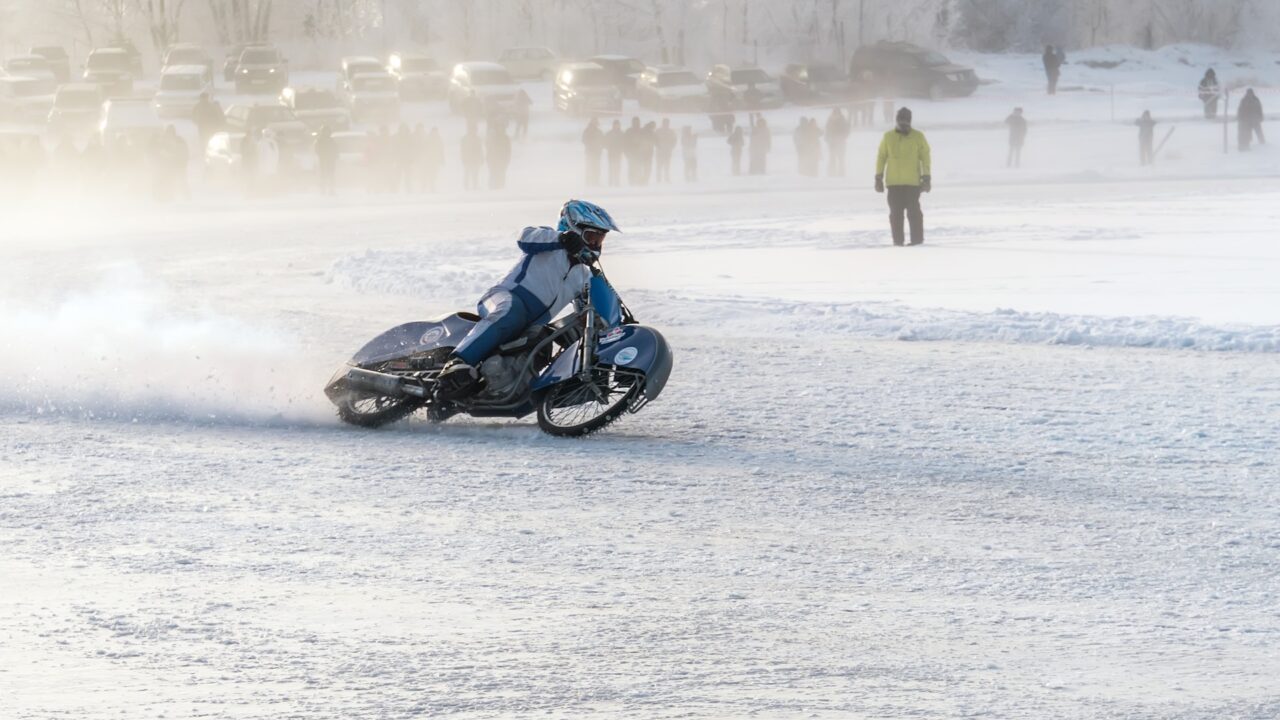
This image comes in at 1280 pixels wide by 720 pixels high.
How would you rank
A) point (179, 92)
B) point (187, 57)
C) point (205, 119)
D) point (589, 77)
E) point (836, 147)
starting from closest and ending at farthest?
point (836, 147), point (205, 119), point (179, 92), point (589, 77), point (187, 57)

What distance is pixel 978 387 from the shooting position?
34.6 feet

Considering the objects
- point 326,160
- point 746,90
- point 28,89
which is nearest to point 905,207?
point 326,160

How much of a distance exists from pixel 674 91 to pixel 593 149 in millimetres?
13689

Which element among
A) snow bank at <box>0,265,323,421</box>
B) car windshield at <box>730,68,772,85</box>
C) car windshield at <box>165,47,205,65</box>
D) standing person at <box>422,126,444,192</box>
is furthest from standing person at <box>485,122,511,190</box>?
car windshield at <box>165,47,205,65</box>

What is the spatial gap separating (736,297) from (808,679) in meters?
10.4

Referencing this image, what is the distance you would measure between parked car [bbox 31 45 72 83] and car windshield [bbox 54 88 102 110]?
494 inches

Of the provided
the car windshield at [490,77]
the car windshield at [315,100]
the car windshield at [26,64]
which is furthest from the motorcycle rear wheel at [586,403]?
the car windshield at [26,64]

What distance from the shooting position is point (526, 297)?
8906 mm

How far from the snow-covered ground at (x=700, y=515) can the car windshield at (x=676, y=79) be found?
31513 millimetres

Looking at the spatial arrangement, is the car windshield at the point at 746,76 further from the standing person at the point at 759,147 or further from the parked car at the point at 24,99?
the parked car at the point at 24,99

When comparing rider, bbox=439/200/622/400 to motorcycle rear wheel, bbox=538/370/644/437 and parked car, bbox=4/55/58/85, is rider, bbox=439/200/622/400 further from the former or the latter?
parked car, bbox=4/55/58/85

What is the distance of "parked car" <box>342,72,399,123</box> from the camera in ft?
153

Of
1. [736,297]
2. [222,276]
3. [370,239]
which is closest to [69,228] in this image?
[370,239]

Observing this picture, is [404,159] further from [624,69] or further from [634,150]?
[624,69]
